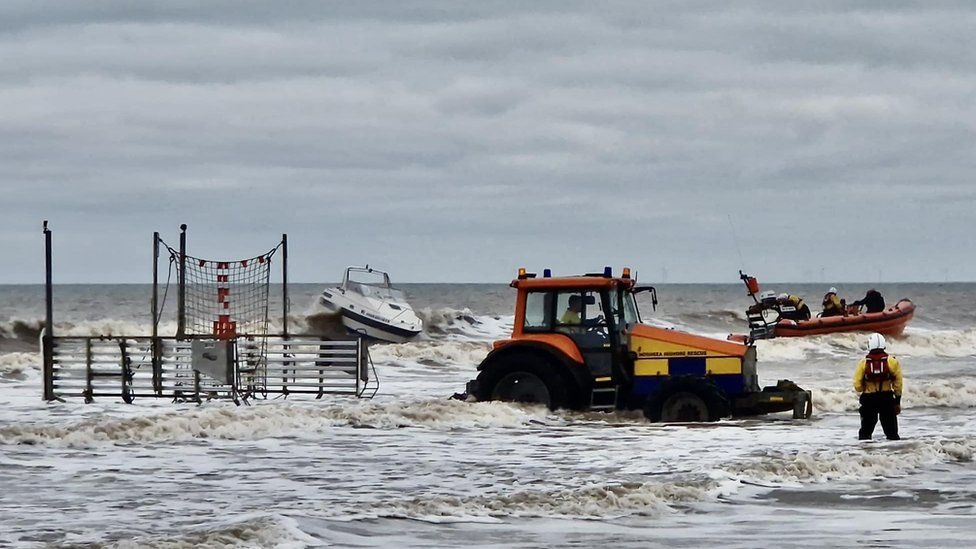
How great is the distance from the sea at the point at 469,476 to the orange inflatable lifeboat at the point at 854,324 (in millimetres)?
15860

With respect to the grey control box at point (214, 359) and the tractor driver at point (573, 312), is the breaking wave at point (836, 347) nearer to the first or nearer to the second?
the grey control box at point (214, 359)

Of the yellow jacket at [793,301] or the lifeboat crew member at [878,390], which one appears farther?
the yellow jacket at [793,301]

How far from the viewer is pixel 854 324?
39.2 m

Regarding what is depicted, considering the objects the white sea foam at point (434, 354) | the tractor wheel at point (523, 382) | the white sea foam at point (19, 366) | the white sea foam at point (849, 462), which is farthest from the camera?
the white sea foam at point (434, 354)

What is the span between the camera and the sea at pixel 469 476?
10320mm

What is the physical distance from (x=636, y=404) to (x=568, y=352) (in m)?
1.00

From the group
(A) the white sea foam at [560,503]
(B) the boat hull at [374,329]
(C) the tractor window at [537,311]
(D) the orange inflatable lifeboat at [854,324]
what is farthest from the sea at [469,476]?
(B) the boat hull at [374,329]

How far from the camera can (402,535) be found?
1031cm

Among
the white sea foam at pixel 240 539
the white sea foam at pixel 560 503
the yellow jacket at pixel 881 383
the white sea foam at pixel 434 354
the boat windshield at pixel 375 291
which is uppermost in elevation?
the boat windshield at pixel 375 291

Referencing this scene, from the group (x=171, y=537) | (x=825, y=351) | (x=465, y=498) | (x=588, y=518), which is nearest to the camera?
(x=171, y=537)

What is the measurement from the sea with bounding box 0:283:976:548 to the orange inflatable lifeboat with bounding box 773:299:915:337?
15.9 meters

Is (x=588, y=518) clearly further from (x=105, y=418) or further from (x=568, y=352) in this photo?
(x=105, y=418)

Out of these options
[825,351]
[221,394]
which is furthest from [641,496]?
[825,351]

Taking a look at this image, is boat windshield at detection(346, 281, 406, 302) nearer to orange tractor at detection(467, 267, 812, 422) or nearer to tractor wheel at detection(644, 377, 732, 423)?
orange tractor at detection(467, 267, 812, 422)
